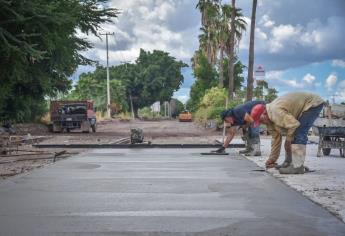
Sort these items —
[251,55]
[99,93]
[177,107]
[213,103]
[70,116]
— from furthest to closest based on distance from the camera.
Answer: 1. [177,107]
2. [99,93]
3. [213,103]
4. [70,116]
5. [251,55]

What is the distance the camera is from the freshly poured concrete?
723 centimetres

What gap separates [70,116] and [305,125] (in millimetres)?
31330

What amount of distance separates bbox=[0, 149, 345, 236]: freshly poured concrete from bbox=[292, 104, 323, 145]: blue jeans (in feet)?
3.35

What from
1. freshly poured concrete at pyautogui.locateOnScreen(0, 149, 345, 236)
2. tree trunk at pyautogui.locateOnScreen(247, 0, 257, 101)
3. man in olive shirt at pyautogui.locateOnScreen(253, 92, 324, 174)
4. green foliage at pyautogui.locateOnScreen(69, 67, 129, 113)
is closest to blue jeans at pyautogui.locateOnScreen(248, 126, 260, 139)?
freshly poured concrete at pyautogui.locateOnScreen(0, 149, 345, 236)

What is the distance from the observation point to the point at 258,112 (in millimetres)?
13531

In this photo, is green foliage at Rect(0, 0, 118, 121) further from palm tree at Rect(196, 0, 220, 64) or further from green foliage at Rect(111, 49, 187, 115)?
green foliage at Rect(111, 49, 187, 115)

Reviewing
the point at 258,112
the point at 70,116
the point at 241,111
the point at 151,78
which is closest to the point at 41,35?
the point at 241,111

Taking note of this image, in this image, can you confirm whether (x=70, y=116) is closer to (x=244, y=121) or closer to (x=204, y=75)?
(x=244, y=121)

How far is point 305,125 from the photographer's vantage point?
13094mm

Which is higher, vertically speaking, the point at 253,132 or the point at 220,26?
the point at 220,26

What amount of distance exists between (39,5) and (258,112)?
6.20m

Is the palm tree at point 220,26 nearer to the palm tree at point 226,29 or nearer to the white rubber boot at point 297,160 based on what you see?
the palm tree at point 226,29

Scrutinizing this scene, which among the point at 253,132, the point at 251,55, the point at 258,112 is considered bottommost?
the point at 253,132

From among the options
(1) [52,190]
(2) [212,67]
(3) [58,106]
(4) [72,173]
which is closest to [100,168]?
(4) [72,173]
